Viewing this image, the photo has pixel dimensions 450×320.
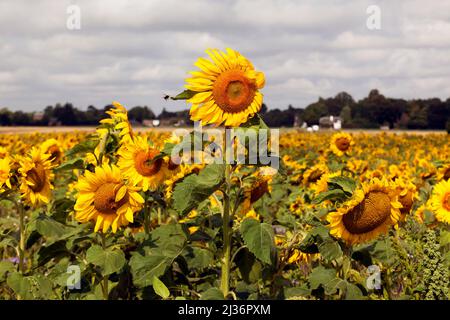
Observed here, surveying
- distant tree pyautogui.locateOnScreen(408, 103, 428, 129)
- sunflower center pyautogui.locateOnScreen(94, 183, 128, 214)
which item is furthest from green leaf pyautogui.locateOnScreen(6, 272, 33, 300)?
distant tree pyautogui.locateOnScreen(408, 103, 428, 129)

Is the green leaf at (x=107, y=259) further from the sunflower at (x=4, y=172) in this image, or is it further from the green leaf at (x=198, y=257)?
the sunflower at (x=4, y=172)

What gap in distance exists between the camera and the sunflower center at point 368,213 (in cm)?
334

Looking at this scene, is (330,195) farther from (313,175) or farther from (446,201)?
(313,175)

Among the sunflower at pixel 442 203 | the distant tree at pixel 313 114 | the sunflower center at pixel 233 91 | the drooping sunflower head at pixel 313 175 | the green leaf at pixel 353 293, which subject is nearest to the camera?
the sunflower center at pixel 233 91

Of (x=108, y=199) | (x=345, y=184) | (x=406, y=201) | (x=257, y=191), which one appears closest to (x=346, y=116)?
(x=406, y=201)

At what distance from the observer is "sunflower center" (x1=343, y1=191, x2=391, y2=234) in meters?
3.34

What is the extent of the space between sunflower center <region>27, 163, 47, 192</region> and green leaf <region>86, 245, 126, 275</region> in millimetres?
769

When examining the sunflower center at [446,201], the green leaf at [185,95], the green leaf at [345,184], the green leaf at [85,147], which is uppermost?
the green leaf at [185,95]

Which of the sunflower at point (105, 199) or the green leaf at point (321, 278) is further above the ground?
the sunflower at point (105, 199)

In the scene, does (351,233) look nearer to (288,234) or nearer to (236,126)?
(288,234)

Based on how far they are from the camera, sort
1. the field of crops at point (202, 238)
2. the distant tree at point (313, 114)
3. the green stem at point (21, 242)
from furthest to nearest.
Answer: the distant tree at point (313, 114) → the green stem at point (21, 242) → the field of crops at point (202, 238)

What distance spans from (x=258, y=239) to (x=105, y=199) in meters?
1.00

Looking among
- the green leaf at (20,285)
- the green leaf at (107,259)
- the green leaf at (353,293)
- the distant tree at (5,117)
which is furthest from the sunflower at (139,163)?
the distant tree at (5,117)

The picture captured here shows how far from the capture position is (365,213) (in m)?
3.34
